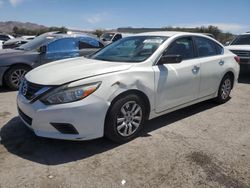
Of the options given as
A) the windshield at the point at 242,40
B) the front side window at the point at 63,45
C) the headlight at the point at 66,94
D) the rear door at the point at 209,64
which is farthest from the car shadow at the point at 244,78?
the headlight at the point at 66,94

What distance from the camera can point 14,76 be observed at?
7281 mm

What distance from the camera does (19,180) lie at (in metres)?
3.16

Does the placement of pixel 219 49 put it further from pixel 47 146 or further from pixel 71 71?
pixel 47 146

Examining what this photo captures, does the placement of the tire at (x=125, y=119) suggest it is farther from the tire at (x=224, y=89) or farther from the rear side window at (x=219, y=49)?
the rear side window at (x=219, y=49)

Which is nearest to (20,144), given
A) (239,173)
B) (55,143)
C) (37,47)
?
(55,143)

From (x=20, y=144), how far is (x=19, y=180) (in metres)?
0.95

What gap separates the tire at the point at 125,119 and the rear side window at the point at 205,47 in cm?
186

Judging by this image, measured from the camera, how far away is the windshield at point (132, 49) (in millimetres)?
4520

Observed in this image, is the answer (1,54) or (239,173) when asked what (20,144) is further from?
(1,54)

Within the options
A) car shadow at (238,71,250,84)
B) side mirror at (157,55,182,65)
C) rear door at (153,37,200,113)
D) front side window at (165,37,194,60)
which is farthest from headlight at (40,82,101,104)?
car shadow at (238,71,250,84)

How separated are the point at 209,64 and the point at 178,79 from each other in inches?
42.0

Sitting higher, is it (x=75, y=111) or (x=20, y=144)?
(x=75, y=111)

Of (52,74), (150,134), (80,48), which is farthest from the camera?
(80,48)

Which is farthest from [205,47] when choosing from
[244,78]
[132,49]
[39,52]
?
[244,78]
